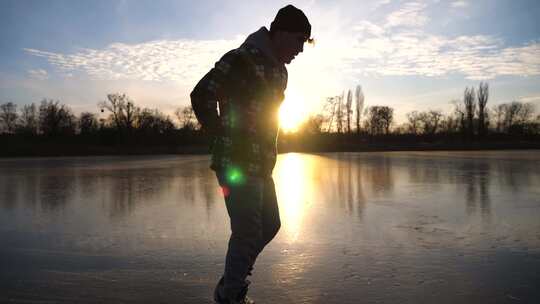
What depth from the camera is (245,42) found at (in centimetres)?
221

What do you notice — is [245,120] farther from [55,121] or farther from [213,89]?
[55,121]

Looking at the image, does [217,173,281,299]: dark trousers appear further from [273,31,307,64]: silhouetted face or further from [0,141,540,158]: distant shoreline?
[0,141,540,158]: distant shoreline

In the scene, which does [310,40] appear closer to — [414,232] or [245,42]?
[245,42]

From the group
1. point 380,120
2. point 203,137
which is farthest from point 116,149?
point 380,120

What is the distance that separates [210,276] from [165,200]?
4160mm

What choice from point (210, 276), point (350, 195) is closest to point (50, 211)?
point (210, 276)

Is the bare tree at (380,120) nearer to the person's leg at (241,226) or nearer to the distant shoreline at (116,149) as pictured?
the distant shoreline at (116,149)

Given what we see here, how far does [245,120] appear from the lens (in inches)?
83.4

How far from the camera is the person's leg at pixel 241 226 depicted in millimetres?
2131

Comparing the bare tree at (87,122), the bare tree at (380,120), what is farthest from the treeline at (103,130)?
the bare tree at (380,120)

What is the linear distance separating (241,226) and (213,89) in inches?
28.2

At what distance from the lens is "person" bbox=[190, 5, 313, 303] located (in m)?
2.11

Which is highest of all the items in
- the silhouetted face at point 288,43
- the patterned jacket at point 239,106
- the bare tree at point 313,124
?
the bare tree at point 313,124

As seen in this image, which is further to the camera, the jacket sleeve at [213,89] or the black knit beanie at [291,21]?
the black knit beanie at [291,21]
